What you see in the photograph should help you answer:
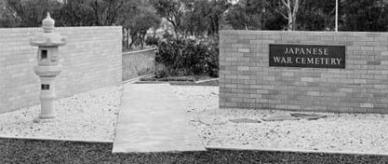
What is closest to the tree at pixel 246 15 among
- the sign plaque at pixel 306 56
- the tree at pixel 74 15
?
the tree at pixel 74 15

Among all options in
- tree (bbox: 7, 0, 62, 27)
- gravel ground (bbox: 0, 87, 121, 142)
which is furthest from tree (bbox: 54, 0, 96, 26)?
gravel ground (bbox: 0, 87, 121, 142)

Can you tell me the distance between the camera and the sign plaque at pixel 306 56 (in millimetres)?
10219

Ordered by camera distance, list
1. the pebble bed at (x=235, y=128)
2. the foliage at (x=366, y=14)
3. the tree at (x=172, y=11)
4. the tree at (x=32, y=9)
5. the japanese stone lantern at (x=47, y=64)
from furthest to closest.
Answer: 1. the tree at (x=172, y=11)
2. the foliage at (x=366, y=14)
3. the tree at (x=32, y=9)
4. the japanese stone lantern at (x=47, y=64)
5. the pebble bed at (x=235, y=128)

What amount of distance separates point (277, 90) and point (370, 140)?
2949 mm

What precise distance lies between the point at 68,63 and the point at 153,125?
15.5ft

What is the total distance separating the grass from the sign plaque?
379 cm

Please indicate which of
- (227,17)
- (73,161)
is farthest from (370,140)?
(227,17)

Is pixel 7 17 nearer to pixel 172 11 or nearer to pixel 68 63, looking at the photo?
pixel 172 11

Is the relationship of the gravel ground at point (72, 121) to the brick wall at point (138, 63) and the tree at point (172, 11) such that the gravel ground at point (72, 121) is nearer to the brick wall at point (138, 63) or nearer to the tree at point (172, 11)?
the brick wall at point (138, 63)

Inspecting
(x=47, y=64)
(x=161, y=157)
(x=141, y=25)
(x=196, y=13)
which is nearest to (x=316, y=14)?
(x=196, y=13)

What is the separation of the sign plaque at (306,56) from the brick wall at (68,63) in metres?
4.82

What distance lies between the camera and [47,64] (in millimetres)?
9383

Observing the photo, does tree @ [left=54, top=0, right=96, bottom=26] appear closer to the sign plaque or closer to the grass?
the sign plaque

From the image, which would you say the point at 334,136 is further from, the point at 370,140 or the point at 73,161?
the point at 73,161
